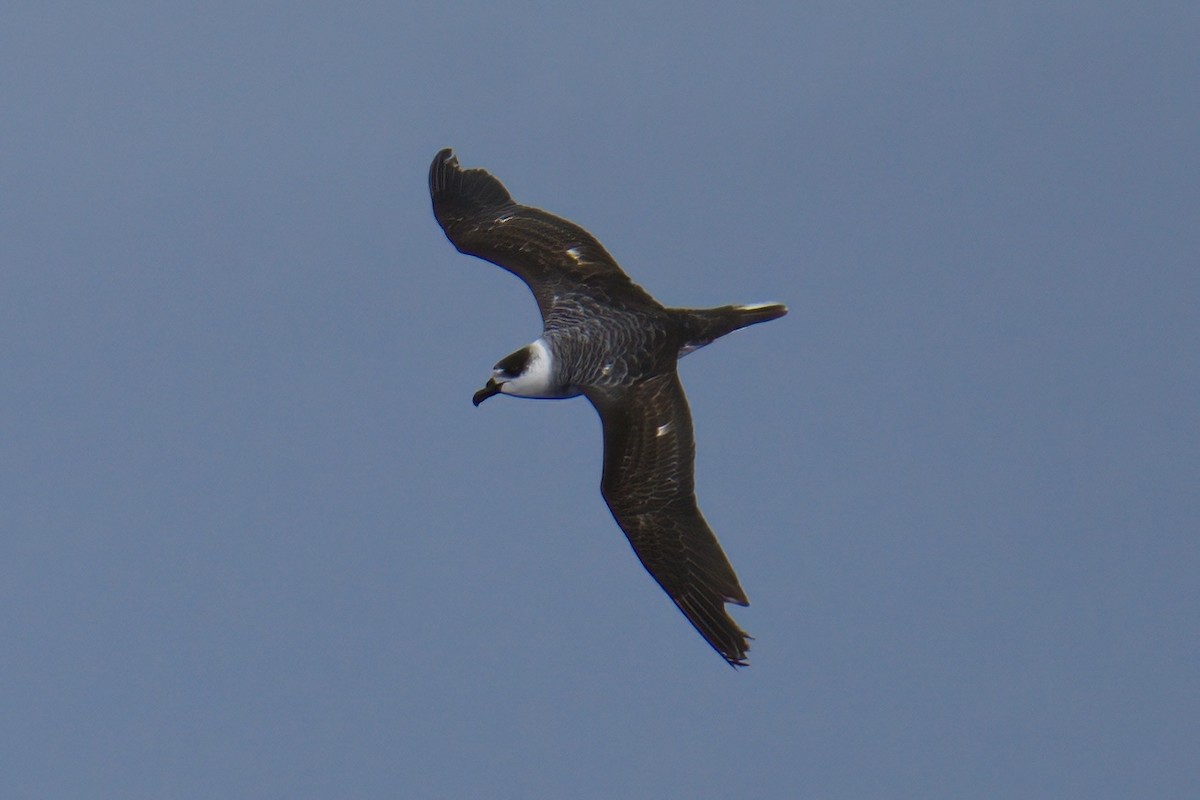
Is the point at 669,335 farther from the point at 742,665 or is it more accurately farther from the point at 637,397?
the point at 742,665

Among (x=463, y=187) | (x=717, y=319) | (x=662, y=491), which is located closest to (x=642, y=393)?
(x=662, y=491)

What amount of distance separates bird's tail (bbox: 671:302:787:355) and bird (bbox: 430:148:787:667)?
0.4 inches

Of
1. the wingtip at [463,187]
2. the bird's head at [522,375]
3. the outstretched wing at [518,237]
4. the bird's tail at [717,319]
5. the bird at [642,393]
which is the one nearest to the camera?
the bird at [642,393]

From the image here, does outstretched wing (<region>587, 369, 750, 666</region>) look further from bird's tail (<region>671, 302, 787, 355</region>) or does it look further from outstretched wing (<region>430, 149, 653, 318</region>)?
outstretched wing (<region>430, 149, 653, 318</region>)

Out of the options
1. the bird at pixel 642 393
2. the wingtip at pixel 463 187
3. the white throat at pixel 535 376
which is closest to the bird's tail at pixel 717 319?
the bird at pixel 642 393

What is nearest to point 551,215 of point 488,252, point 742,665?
point 488,252

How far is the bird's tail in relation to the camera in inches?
747

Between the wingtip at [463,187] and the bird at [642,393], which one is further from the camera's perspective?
the wingtip at [463,187]

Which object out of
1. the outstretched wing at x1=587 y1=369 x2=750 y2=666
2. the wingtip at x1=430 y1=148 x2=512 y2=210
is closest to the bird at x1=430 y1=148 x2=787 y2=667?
the outstretched wing at x1=587 y1=369 x2=750 y2=666

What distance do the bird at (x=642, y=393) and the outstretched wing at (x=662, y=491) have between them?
0.01 meters

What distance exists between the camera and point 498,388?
18.7m

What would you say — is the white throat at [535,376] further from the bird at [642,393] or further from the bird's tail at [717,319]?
the bird's tail at [717,319]

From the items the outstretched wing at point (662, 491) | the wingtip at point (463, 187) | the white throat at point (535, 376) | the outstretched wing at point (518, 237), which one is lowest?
the outstretched wing at point (662, 491)

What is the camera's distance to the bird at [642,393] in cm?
1828
